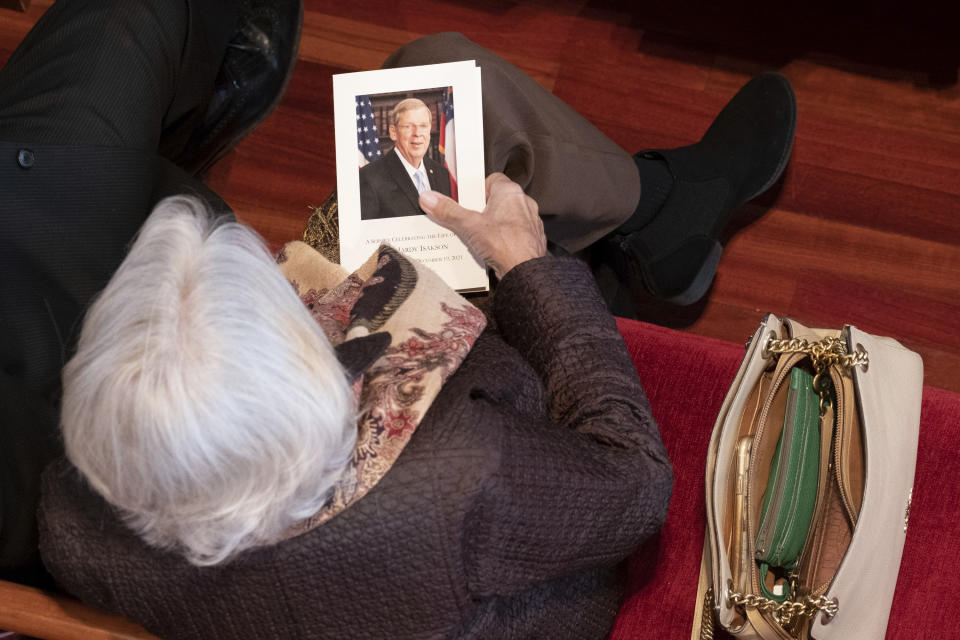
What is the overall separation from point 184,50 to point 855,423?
3.34ft

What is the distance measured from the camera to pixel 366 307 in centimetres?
72

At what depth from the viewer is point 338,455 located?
568 mm

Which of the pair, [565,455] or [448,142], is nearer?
[565,455]

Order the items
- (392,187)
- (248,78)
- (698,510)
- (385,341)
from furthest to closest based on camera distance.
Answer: (248,78) < (392,187) < (698,510) < (385,341)

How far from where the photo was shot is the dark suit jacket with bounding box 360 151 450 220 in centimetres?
100

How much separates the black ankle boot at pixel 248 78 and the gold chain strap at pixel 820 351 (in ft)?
3.47

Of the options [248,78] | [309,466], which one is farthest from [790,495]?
[248,78]

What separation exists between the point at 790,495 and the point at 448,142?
2.01 ft

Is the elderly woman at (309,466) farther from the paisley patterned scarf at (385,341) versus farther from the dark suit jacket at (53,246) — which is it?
the dark suit jacket at (53,246)

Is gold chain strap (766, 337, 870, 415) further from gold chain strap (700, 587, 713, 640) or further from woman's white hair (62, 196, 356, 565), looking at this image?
woman's white hair (62, 196, 356, 565)

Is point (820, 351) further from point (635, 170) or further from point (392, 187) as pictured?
point (392, 187)

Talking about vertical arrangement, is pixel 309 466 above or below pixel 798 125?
above

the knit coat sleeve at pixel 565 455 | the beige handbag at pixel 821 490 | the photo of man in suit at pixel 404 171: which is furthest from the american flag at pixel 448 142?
the beige handbag at pixel 821 490

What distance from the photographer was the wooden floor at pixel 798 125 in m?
1.35
